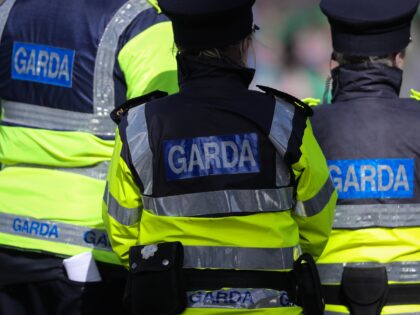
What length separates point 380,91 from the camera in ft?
11.5

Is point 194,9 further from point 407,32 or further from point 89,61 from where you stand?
point 407,32

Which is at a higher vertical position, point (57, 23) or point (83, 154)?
point (57, 23)

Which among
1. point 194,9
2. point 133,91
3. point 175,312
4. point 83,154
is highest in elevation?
point 194,9

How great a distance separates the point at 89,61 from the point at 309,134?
95 cm

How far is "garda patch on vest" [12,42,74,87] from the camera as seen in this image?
354 cm

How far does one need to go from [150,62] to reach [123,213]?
64 cm

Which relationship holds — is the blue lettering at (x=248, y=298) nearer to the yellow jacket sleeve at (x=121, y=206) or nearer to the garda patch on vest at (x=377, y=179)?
the yellow jacket sleeve at (x=121, y=206)

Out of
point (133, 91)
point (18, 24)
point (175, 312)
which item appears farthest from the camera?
point (18, 24)

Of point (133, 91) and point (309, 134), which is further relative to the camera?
point (133, 91)

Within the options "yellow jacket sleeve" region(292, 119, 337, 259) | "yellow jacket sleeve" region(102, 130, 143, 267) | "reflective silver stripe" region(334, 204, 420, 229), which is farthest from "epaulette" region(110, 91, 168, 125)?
"reflective silver stripe" region(334, 204, 420, 229)

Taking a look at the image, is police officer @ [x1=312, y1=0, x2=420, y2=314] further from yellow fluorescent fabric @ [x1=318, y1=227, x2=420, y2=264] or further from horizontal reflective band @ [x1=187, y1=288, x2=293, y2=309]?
horizontal reflective band @ [x1=187, y1=288, x2=293, y2=309]

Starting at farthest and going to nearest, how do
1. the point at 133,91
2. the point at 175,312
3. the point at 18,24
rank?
the point at 18,24, the point at 133,91, the point at 175,312

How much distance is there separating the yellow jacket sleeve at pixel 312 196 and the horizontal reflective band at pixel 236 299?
280 millimetres

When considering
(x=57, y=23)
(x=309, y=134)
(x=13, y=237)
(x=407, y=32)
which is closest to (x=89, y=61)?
(x=57, y=23)
